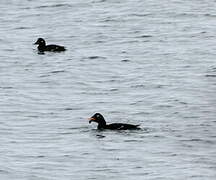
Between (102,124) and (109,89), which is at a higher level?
(109,89)

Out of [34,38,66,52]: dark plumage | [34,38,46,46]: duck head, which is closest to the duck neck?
[34,38,66,52]: dark plumage

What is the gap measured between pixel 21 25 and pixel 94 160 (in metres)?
27.4

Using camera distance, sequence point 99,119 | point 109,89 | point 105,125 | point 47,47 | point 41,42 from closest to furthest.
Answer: point 99,119 → point 105,125 → point 109,89 → point 47,47 → point 41,42

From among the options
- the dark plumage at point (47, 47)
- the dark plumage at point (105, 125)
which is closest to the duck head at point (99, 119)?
the dark plumage at point (105, 125)

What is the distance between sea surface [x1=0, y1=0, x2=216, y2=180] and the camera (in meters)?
32.7

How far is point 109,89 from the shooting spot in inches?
1722

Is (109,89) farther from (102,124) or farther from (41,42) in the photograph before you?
(41,42)

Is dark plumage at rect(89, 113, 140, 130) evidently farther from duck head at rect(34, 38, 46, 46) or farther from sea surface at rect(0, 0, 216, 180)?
duck head at rect(34, 38, 46, 46)

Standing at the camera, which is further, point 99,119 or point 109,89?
point 109,89

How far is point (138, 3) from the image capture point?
6562 centimetres

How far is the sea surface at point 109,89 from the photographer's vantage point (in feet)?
107

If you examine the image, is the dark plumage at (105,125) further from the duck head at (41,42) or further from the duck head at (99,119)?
the duck head at (41,42)

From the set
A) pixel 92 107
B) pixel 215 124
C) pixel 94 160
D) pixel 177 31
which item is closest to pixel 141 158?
pixel 94 160

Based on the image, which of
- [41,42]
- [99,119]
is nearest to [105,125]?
[99,119]
